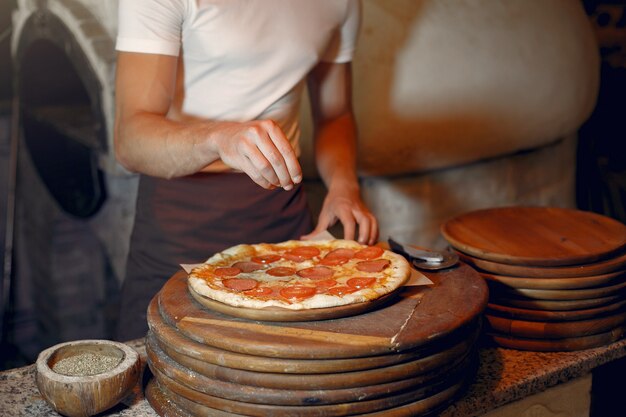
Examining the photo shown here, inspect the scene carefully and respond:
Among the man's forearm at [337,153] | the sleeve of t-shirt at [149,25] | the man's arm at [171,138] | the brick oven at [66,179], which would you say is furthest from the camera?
the brick oven at [66,179]

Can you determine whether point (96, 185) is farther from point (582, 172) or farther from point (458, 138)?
point (582, 172)

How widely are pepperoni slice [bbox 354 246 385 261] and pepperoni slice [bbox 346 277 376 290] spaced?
20 centimetres

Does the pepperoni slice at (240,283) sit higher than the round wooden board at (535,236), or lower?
lower

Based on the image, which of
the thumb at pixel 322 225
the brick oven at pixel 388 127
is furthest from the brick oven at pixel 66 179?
the thumb at pixel 322 225

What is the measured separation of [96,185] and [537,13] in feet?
7.68

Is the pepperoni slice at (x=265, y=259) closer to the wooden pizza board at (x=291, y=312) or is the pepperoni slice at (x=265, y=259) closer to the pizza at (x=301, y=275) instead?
the pizza at (x=301, y=275)

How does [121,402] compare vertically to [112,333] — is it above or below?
above

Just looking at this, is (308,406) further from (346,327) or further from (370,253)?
(370,253)

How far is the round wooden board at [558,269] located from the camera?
183 cm

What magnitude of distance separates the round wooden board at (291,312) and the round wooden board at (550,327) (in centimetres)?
42

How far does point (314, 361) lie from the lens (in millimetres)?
1393

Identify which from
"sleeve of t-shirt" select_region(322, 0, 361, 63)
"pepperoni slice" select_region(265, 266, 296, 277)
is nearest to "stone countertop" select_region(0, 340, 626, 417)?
"pepperoni slice" select_region(265, 266, 296, 277)

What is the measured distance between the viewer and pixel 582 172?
511 cm

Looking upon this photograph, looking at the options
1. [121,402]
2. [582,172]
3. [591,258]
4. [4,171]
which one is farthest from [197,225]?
[582,172]
